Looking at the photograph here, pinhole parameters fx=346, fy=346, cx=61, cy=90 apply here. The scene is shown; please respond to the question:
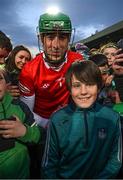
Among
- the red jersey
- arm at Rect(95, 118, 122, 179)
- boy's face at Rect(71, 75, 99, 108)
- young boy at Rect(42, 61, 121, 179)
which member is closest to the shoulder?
young boy at Rect(42, 61, 121, 179)

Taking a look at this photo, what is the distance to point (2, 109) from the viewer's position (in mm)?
2758

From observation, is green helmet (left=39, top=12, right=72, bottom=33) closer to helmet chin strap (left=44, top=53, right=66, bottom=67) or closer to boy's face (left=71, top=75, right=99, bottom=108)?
helmet chin strap (left=44, top=53, right=66, bottom=67)

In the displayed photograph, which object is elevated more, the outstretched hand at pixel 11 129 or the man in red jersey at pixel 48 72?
the man in red jersey at pixel 48 72

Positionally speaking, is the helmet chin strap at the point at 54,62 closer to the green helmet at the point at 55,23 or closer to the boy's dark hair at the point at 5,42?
the green helmet at the point at 55,23

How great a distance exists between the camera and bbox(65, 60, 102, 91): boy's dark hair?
2715 mm

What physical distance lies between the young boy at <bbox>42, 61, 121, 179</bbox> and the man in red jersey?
823 mm

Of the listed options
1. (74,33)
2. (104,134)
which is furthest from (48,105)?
(104,134)

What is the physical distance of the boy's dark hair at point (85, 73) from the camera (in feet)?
8.91

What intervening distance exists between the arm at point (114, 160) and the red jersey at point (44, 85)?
96 cm

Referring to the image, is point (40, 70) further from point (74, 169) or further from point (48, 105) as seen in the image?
point (74, 169)

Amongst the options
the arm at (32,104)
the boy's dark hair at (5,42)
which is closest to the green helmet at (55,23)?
the arm at (32,104)

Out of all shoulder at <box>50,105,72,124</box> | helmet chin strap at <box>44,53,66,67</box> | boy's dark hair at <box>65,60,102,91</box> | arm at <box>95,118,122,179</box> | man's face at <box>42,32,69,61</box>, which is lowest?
arm at <box>95,118,122,179</box>

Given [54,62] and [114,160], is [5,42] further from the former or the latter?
[114,160]

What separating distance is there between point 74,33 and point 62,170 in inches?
63.9
